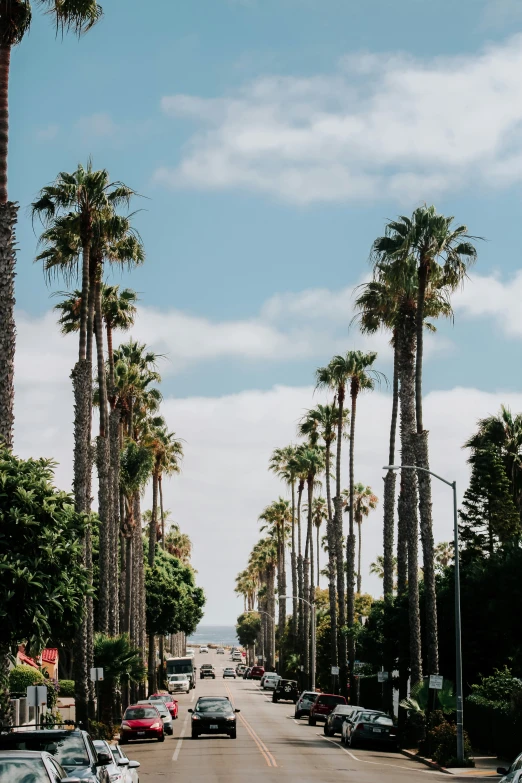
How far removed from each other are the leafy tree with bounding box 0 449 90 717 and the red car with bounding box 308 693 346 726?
35.2 metres

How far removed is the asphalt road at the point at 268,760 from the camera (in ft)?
91.4

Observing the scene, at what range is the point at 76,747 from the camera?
15930 mm

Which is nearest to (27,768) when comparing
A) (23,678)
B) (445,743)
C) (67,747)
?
(67,747)

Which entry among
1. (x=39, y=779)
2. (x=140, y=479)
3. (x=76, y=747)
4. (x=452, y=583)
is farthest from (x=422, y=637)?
(x=39, y=779)

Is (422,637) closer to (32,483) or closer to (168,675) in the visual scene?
(32,483)

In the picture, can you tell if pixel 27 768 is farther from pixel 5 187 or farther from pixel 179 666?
pixel 179 666

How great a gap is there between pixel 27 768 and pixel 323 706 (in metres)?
44.1

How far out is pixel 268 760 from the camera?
33156mm

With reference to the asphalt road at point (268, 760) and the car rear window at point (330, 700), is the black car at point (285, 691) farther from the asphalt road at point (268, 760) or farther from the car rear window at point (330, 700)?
the asphalt road at point (268, 760)

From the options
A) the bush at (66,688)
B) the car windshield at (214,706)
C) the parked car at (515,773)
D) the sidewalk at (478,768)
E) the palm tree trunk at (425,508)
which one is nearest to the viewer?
the parked car at (515,773)

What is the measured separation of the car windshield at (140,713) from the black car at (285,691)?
4195 centimetres

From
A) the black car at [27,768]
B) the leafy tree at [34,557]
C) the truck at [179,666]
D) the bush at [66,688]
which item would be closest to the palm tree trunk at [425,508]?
the leafy tree at [34,557]

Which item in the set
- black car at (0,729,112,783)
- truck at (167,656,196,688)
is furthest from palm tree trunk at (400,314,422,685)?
truck at (167,656,196,688)

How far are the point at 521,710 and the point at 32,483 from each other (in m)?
18.4
